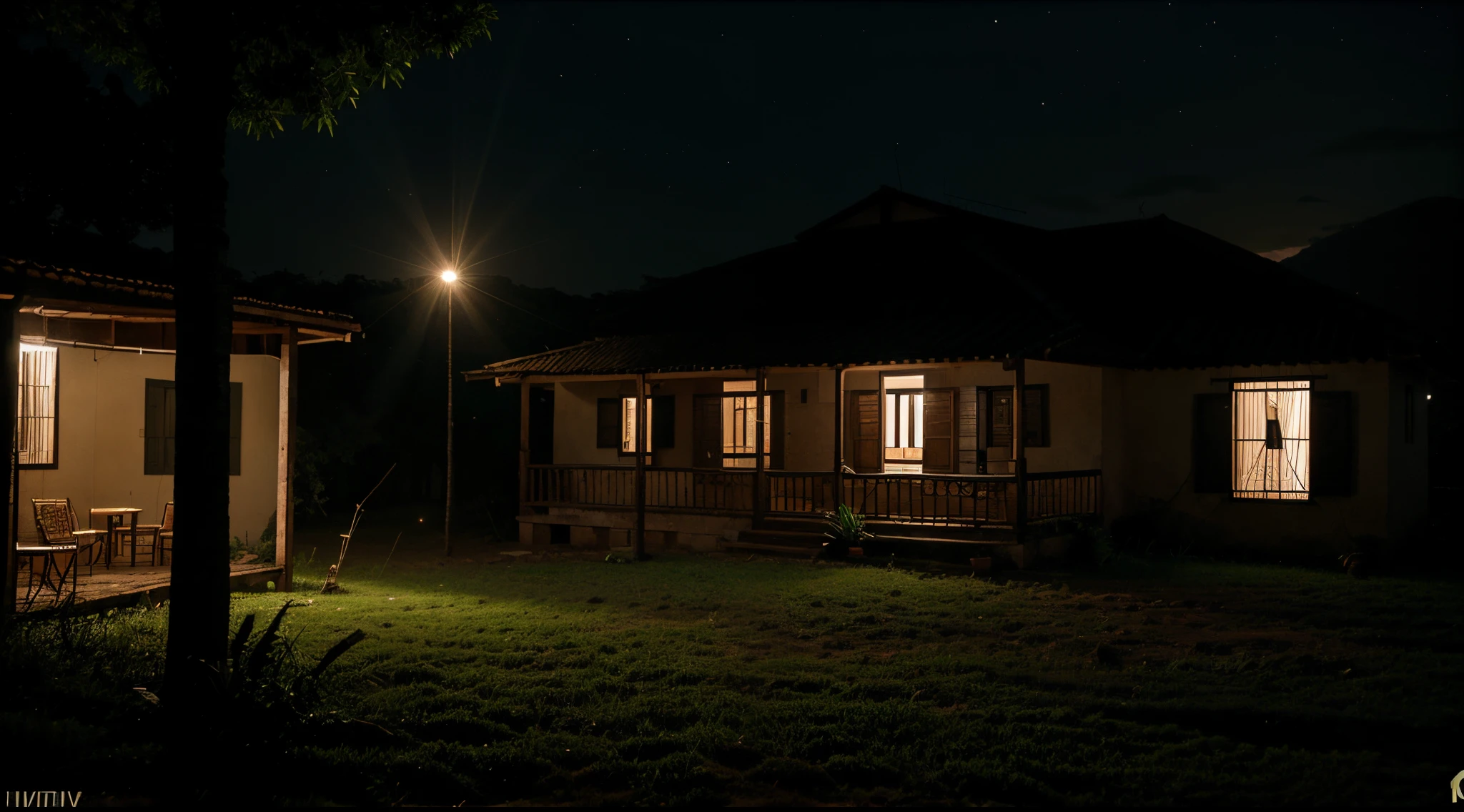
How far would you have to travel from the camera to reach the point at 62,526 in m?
11.5

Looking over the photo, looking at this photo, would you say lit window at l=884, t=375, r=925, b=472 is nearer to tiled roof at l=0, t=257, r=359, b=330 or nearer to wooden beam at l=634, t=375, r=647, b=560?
wooden beam at l=634, t=375, r=647, b=560

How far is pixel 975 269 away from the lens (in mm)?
17406

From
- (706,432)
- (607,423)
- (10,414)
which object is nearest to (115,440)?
(10,414)

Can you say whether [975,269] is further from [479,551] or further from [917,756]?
[917,756]

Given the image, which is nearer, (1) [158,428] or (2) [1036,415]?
(1) [158,428]

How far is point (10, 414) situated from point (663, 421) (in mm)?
12352

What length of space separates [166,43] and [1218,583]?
505 inches

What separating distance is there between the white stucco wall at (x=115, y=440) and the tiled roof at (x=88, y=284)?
3.36 m

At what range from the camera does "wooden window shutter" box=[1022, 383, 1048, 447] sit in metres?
16.5

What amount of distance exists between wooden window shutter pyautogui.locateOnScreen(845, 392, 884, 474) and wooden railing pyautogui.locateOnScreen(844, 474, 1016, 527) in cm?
165

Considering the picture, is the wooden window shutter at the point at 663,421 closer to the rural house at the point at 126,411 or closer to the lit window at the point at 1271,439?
the rural house at the point at 126,411

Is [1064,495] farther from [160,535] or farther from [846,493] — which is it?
[160,535]

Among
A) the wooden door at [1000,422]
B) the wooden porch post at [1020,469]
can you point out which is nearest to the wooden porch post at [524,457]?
the wooden door at [1000,422]

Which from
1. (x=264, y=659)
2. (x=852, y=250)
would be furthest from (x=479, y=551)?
(x=264, y=659)
